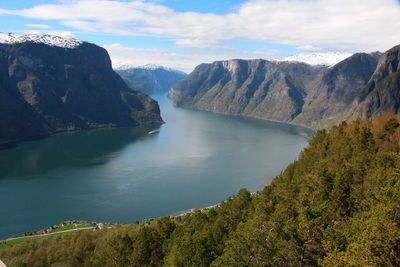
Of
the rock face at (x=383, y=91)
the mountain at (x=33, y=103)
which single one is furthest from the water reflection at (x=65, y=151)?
the rock face at (x=383, y=91)

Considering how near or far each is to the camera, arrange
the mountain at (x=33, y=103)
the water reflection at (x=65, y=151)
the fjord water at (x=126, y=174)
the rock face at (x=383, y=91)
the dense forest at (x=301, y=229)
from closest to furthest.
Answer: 1. the dense forest at (x=301, y=229)
2. the fjord water at (x=126, y=174)
3. the water reflection at (x=65, y=151)
4. the rock face at (x=383, y=91)
5. the mountain at (x=33, y=103)

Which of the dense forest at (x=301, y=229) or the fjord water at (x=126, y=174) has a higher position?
the dense forest at (x=301, y=229)

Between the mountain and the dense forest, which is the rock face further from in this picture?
the dense forest

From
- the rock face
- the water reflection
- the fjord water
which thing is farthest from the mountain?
the rock face

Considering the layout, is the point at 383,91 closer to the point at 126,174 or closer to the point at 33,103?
the point at 126,174

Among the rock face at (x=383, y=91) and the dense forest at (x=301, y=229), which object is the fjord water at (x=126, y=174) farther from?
the rock face at (x=383, y=91)

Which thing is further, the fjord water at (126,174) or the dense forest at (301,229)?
the fjord water at (126,174)

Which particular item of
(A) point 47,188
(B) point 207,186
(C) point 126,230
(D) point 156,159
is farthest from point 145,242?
(D) point 156,159
